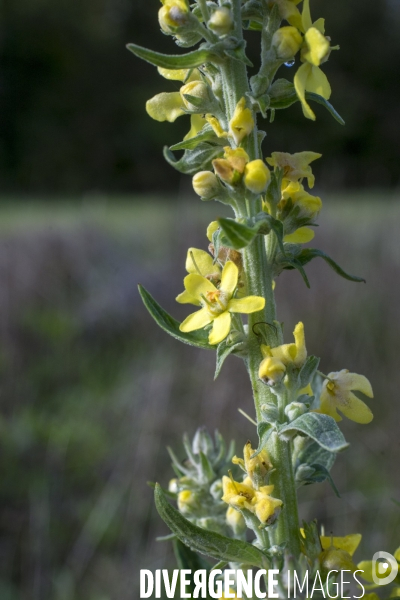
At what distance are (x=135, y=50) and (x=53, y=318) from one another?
486 cm

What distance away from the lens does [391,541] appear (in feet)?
8.57

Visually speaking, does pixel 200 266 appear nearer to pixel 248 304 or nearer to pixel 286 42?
pixel 248 304

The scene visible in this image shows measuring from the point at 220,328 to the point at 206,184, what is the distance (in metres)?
0.25

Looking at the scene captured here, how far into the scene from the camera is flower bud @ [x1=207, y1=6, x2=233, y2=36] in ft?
3.15

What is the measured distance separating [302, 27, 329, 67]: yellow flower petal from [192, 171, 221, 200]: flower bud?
0.25 meters

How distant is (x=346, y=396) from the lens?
1.08 meters

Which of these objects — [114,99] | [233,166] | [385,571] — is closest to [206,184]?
[233,166]

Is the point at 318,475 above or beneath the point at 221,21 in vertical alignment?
beneath

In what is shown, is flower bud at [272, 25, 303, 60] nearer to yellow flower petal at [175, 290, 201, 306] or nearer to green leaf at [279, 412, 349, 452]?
yellow flower petal at [175, 290, 201, 306]

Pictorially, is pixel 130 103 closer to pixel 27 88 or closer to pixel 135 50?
pixel 27 88

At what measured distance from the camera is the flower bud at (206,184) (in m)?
1.04

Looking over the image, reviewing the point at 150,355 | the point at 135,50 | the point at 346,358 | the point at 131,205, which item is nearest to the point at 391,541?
the point at 346,358

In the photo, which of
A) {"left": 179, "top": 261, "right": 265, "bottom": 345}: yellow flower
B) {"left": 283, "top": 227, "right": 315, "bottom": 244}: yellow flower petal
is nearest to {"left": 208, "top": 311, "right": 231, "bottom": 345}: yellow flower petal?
{"left": 179, "top": 261, "right": 265, "bottom": 345}: yellow flower

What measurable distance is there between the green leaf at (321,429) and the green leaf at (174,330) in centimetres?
24
